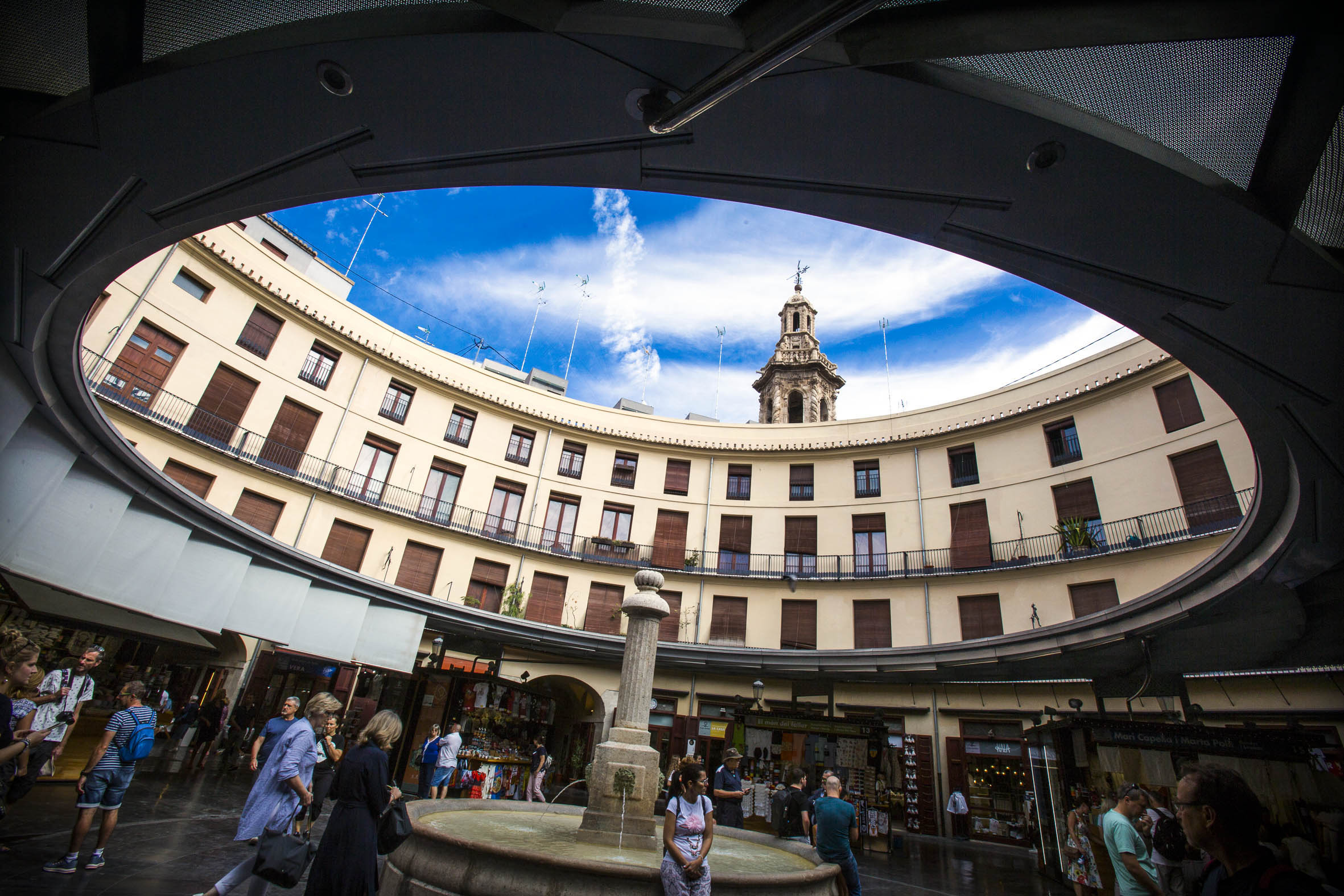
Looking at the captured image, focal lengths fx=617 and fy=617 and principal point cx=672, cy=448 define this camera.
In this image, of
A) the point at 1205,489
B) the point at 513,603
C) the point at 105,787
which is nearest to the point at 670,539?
the point at 513,603

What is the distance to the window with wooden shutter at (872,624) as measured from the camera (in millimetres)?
19828

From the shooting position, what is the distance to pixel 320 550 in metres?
17.8

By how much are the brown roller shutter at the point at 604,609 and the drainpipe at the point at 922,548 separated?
9.81m

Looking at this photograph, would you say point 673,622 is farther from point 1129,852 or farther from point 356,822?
point 356,822

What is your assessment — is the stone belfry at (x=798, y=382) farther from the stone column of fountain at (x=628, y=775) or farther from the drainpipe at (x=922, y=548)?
the stone column of fountain at (x=628, y=775)

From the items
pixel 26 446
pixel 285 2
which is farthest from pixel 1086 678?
pixel 26 446

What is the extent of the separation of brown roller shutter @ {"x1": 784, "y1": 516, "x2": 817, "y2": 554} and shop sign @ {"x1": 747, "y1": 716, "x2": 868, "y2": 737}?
8781 millimetres

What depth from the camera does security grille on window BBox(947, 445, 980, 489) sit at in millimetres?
20719

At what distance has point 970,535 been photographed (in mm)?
19906

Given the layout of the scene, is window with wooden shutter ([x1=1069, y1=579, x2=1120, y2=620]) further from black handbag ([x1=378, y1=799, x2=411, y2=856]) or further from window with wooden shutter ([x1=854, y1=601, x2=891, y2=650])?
black handbag ([x1=378, y1=799, x2=411, y2=856])

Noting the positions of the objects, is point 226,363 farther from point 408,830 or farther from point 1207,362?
point 1207,362

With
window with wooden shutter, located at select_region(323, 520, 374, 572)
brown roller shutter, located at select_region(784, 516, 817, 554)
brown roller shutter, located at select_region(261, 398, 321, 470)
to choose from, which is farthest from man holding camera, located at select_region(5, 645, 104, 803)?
brown roller shutter, located at select_region(784, 516, 817, 554)

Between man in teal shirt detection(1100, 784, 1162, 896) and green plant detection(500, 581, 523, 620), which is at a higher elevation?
green plant detection(500, 581, 523, 620)

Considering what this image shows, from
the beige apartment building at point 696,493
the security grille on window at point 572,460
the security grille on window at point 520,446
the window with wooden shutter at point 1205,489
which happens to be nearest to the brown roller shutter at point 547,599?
the beige apartment building at point 696,493
